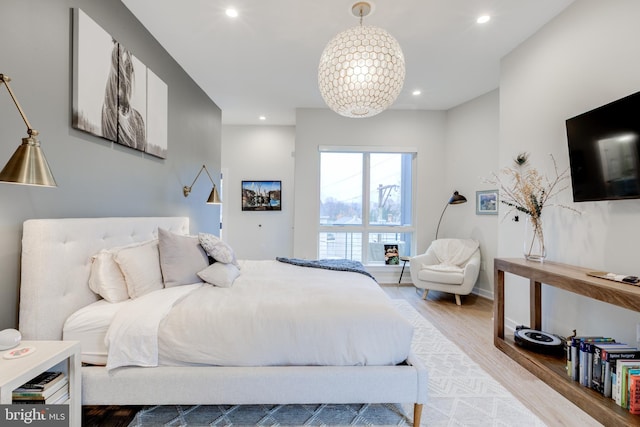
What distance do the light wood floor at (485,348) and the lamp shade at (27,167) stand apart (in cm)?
293

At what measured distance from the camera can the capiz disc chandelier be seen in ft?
5.52

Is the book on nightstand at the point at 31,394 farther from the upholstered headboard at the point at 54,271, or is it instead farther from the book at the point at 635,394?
the book at the point at 635,394

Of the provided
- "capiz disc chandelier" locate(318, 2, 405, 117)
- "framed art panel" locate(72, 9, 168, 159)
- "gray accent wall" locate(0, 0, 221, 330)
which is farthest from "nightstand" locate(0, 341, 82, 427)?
"capiz disc chandelier" locate(318, 2, 405, 117)

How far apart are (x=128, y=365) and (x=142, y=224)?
46.2 inches

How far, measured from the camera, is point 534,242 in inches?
104

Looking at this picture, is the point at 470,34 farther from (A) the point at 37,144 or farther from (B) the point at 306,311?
(A) the point at 37,144

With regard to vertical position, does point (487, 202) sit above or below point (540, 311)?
above

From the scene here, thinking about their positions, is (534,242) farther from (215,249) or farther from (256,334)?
(215,249)

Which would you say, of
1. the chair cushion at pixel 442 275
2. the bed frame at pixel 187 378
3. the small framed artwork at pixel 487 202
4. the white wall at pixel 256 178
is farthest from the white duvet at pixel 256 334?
the white wall at pixel 256 178

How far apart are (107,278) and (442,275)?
3.67 meters

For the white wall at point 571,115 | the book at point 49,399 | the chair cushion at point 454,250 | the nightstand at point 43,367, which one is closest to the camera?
the nightstand at point 43,367

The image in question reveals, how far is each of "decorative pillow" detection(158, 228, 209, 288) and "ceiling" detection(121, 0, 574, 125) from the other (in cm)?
188

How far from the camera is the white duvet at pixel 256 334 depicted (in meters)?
1.58

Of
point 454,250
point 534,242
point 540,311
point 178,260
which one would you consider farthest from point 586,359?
point 178,260
